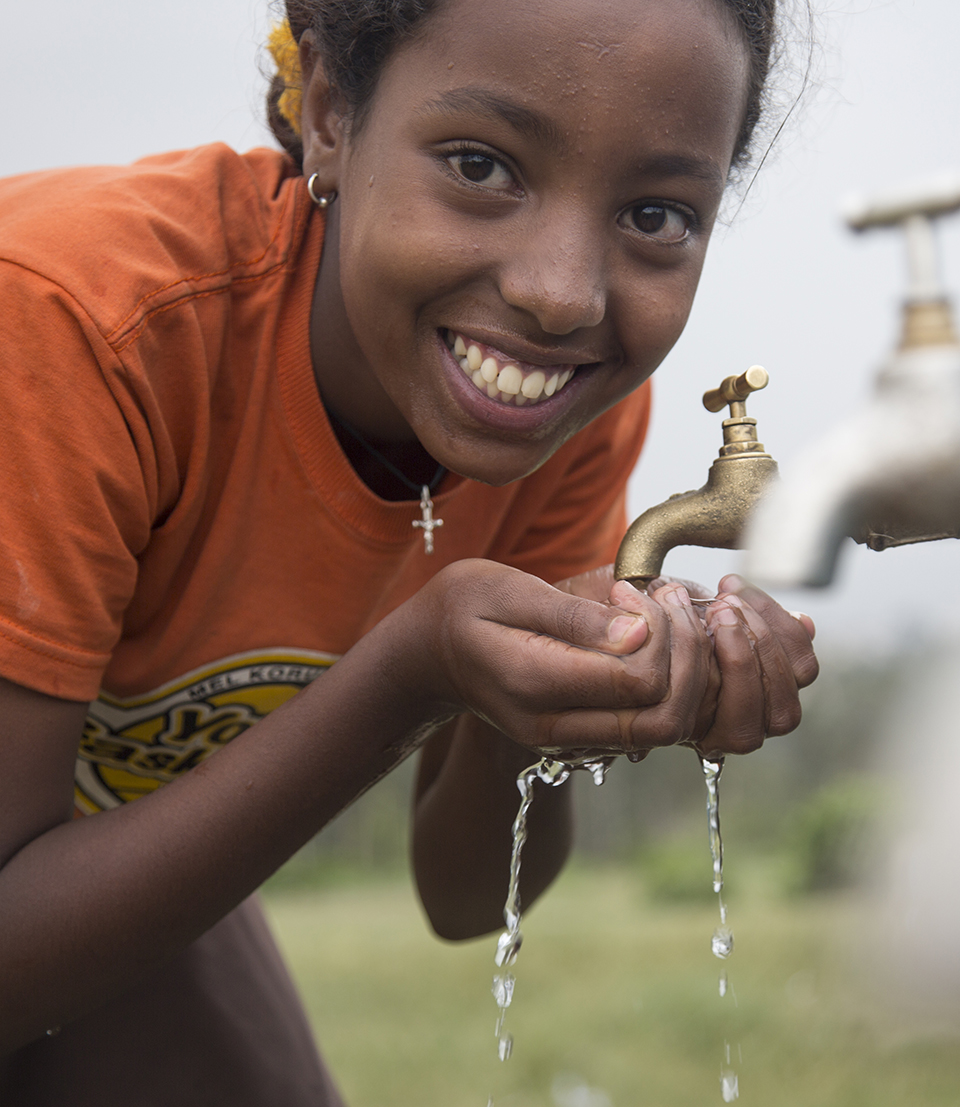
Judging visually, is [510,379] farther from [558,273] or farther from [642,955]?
[642,955]

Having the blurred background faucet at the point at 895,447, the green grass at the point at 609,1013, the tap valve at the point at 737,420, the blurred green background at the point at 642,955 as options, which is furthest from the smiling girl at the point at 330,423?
the green grass at the point at 609,1013

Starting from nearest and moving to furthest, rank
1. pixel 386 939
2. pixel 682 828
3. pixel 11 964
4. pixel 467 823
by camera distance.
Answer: pixel 11 964 → pixel 467 823 → pixel 386 939 → pixel 682 828

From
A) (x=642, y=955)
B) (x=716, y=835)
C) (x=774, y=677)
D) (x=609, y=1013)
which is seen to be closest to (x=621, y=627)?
(x=774, y=677)

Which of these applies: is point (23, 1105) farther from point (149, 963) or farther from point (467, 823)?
point (467, 823)

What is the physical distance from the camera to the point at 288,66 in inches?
49.5

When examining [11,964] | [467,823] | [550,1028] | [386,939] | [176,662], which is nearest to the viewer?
[11,964]

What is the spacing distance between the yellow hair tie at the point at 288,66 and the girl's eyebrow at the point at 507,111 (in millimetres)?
325

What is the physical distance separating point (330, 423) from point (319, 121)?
0.97ft

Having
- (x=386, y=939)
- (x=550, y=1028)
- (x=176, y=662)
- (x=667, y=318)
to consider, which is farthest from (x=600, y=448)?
(x=386, y=939)

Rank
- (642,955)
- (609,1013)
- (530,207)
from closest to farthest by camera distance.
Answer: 1. (530,207)
2. (609,1013)
3. (642,955)

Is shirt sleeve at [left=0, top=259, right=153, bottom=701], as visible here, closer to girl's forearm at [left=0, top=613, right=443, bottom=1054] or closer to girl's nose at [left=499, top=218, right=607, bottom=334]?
girl's forearm at [left=0, top=613, right=443, bottom=1054]

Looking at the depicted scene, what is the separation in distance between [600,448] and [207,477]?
1.74ft

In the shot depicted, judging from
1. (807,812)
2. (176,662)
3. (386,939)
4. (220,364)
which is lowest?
(386,939)

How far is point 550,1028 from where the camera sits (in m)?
3.28
